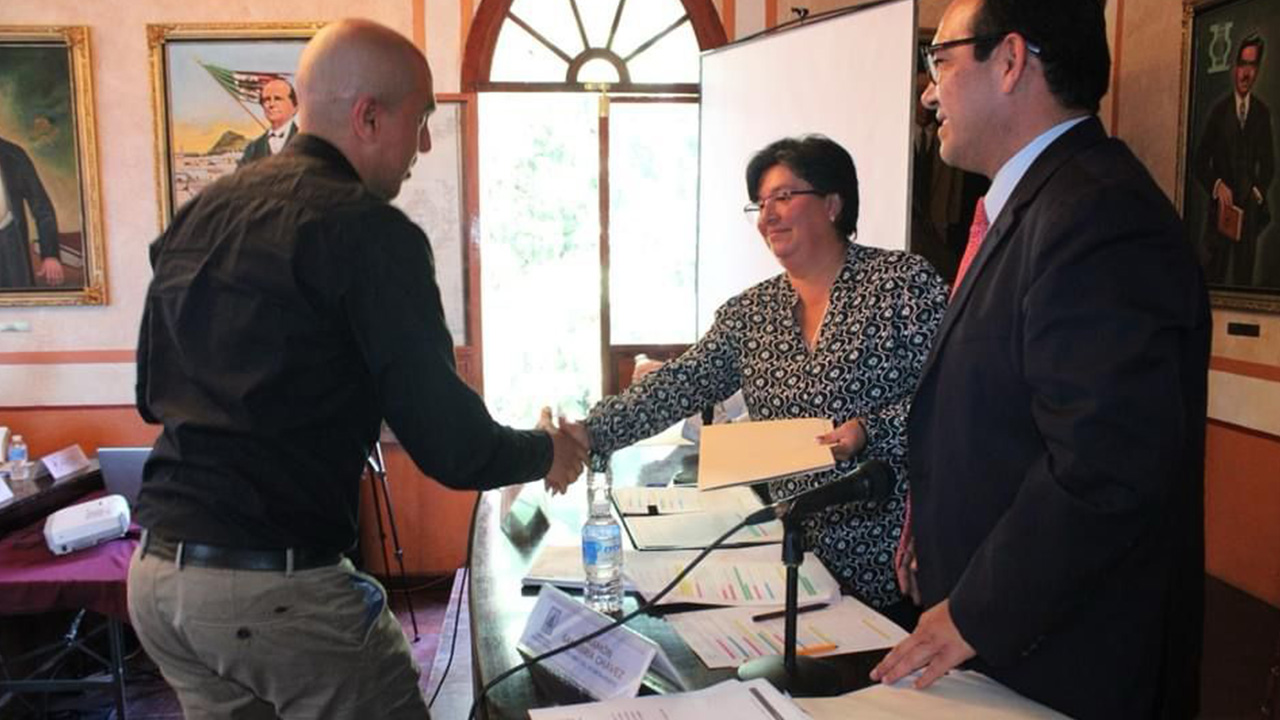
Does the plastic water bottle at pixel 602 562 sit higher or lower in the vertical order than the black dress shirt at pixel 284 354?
lower

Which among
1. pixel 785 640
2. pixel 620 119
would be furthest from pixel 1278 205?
pixel 785 640

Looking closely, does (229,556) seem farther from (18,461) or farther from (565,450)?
(18,461)

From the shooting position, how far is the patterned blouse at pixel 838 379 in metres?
1.78

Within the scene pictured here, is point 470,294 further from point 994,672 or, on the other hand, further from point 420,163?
point 994,672

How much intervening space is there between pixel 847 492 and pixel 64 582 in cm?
250

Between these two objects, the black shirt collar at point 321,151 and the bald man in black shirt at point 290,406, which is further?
the black shirt collar at point 321,151

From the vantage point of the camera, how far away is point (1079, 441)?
102cm

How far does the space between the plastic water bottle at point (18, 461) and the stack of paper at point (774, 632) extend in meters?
3.23

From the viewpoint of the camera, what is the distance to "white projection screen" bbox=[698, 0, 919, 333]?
10.3ft

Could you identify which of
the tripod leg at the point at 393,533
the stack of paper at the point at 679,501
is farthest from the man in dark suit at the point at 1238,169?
the tripod leg at the point at 393,533

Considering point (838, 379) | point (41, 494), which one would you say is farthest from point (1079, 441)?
point (41, 494)

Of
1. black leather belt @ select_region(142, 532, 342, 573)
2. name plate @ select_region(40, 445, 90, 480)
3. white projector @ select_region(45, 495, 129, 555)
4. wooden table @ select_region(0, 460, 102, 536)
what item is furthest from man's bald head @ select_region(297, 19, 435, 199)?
name plate @ select_region(40, 445, 90, 480)

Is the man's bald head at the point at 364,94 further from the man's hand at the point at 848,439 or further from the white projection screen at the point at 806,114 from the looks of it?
the white projection screen at the point at 806,114

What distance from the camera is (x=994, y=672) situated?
3.97 feet
